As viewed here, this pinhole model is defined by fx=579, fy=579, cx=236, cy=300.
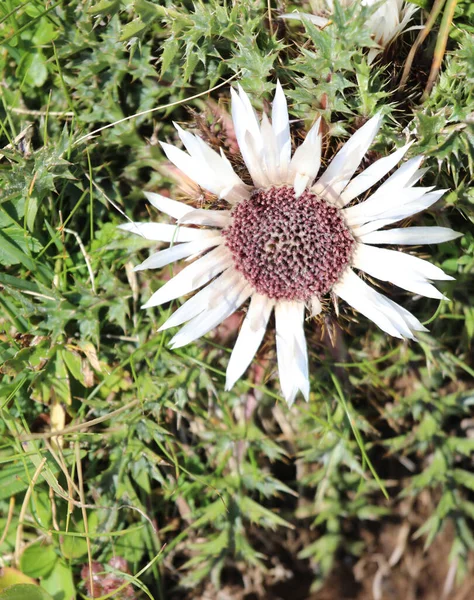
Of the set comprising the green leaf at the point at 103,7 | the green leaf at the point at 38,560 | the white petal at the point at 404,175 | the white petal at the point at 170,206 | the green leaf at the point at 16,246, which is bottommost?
the green leaf at the point at 38,560

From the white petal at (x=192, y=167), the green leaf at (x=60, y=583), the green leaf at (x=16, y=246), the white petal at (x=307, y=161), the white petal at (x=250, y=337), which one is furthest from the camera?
the green leaf at (x=60, y=583)

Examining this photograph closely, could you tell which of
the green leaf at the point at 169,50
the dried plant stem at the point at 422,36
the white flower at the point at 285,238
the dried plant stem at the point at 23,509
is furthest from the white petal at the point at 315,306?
the dried plant stem at the point at 23,509

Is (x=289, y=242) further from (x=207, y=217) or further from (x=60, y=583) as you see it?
(x=60, y=583)

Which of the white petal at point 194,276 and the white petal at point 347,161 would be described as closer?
the white petal at point 347,161

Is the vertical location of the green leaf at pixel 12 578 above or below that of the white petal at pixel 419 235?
below

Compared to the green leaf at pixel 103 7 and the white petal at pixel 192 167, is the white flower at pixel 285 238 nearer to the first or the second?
the white petal at pixel 192 167

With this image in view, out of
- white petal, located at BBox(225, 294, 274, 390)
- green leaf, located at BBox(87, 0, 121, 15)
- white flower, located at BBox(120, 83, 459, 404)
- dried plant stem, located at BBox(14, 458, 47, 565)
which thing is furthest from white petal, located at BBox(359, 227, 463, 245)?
dried plant stem, located at BBox(14, 458, 47, 565)

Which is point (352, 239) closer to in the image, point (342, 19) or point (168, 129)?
point (342, 19)

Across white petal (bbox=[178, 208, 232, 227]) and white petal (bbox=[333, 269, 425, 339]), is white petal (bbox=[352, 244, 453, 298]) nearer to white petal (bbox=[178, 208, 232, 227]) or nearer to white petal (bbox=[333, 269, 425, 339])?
white petal (bbox=[333, 269, 425, 339])
